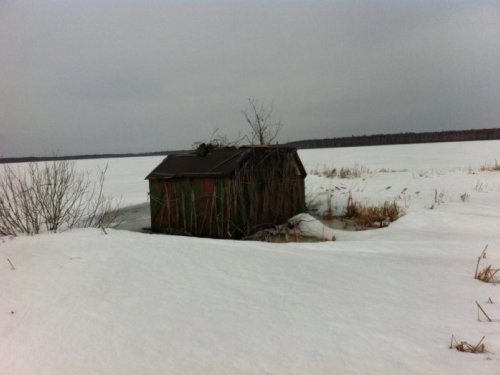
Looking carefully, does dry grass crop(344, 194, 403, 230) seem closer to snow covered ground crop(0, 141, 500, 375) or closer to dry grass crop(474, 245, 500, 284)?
snow covered ground crop(0, 141, 500, 375)

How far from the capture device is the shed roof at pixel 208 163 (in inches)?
302

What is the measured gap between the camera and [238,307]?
127 inches

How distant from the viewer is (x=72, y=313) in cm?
304

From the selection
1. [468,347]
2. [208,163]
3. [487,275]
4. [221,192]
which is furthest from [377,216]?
[468,347]

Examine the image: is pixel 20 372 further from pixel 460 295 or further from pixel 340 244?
pixel 340 244

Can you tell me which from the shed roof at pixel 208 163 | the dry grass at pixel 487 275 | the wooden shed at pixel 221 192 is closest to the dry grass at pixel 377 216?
the wooden shed at pixel 221 192

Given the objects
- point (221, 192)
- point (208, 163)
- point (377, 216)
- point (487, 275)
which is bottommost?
point (377, 216)

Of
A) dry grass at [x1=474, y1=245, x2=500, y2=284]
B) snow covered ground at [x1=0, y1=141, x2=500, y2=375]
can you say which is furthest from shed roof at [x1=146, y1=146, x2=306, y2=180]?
dry grass at [x1=474, y1=245, x2=500, y2=284]

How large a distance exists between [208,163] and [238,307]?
16.9 feet

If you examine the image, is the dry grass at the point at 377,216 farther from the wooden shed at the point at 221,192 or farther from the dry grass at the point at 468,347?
the dry grass at the point at 468,347

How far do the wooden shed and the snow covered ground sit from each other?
2.37 m

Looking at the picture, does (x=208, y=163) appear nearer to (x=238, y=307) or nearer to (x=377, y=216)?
(x=377, y=216)

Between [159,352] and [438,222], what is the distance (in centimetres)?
661

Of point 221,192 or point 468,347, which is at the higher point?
point 221,192
